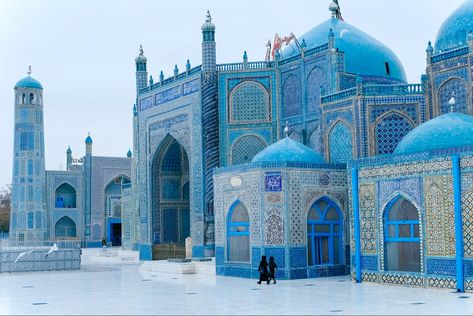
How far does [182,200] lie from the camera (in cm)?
2898

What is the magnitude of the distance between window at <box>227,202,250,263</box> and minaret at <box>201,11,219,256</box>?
530cm

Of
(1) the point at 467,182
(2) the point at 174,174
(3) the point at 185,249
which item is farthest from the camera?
(2) the point at 174,174

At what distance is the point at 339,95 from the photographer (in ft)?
67.2

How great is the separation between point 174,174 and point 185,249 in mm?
3601

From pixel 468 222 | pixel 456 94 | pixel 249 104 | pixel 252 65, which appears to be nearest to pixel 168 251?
pixel 249 104

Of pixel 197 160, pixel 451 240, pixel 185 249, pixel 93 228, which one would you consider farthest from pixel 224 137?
pixel 93 228

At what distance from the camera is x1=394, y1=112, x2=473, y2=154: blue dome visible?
15188mm

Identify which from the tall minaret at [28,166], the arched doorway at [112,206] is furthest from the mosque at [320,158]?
the arched doorway at [112,206]

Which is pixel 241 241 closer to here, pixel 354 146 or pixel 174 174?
pixel 354 146

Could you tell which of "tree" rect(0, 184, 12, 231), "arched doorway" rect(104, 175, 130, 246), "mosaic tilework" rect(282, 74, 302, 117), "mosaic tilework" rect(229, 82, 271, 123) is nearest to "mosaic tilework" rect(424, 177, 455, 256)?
"mosaic tilework" rect(282, 74, 302, 117)

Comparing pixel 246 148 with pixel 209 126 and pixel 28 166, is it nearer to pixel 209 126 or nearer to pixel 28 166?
pixel 209 126

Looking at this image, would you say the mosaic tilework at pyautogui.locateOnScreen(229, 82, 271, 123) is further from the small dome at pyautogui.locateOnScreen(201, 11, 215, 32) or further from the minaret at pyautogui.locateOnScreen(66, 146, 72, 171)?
the minaret at pyautogui.locateOnScreen(66, 146, 72, 171)

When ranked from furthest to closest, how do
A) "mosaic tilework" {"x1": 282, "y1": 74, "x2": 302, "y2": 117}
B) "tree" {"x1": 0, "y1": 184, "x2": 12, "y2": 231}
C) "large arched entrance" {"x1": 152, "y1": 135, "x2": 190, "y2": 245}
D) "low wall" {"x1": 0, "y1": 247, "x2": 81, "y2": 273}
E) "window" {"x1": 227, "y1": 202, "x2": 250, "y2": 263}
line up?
"tree" {"x1": 0, "y1": 184, "x2": 12, "y2": 231}, "large arched entrance" {"x1": 152, "y1": 135, "x2": 190, "y2": 245}, "mosaic tilework" {"x1": 282, "y1": 74, "x2": 302, "y2": 117}, "low wall" {"x1": 0, "y1": 247, "x2": 81, "y2": 273}, "window" {"x1": 227, "y1": 202, "x2": 250, "y2": 263}

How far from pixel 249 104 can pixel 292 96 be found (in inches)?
64.9
